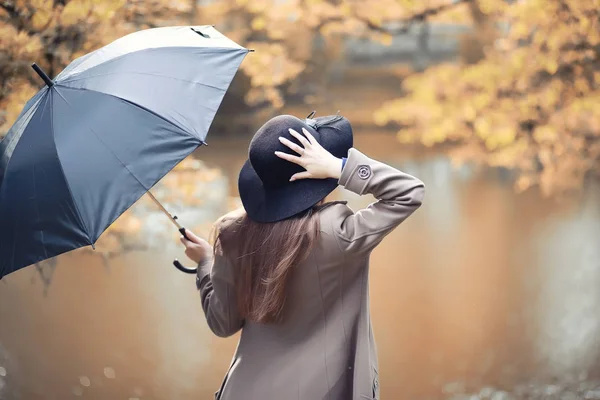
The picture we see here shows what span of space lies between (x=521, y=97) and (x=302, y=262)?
248cm

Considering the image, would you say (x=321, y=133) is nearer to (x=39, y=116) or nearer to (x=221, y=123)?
(x=39, y=116)

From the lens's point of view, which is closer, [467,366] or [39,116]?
[39,116]

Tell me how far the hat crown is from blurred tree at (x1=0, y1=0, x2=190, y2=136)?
1556 millimetres

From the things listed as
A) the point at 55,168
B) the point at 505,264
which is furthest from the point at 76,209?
the point at 505,264

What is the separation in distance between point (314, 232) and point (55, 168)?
0.55 metres

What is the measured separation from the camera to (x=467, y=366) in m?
3.49

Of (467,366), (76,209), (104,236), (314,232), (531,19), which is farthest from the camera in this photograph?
(467,366)

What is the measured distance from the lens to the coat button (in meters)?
1.20

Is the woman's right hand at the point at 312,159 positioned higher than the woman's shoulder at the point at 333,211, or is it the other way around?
the woman's right hand at the point at 312,159

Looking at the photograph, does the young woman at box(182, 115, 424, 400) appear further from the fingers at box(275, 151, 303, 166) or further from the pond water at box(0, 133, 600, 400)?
the pond water at box(0, 133, 600, 400)

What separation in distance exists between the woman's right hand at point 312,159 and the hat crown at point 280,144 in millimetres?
13

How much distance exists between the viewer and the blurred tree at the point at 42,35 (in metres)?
2.45

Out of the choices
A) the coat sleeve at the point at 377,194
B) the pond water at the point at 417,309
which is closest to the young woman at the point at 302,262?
the coat sleeve at the point at 377,194

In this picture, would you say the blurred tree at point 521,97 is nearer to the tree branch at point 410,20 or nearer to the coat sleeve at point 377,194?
the tree branch at point 410,20
